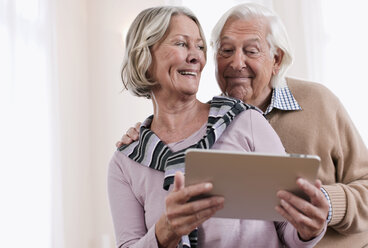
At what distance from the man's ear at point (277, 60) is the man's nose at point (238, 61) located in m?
0.15

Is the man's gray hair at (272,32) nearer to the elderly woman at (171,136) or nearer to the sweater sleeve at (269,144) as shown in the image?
the elderly woman at (171,136)

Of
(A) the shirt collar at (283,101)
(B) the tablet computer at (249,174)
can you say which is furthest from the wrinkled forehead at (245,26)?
(B) the tablet computer at (249,174)

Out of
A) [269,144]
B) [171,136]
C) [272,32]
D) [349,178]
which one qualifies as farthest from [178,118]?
[349,178]

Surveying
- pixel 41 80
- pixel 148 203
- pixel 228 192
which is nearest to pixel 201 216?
pixel 228 192

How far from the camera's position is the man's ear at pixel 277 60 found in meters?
1.92

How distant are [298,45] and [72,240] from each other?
258 centimetres

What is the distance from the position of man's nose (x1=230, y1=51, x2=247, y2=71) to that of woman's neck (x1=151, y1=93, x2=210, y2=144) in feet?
0.88

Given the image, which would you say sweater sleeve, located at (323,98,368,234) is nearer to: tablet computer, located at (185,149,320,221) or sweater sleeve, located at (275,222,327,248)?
sweater sleeve, located at (275,222,327,248)

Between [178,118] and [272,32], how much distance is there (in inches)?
21.3

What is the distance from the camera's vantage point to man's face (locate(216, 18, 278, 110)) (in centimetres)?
183

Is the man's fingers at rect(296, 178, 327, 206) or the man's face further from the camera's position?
the man's face

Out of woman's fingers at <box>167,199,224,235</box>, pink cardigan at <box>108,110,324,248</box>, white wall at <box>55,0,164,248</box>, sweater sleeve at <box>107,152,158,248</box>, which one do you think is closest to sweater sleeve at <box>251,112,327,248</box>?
pink cardigan at <box>108,110,324,248</box>

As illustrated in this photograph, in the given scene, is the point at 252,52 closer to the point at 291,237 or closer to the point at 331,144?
the point at 331,144

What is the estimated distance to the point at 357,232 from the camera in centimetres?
173
